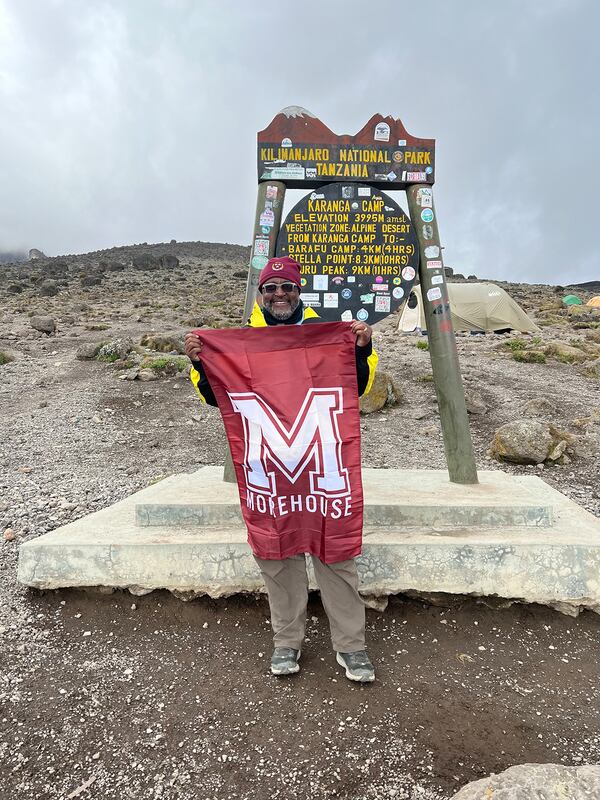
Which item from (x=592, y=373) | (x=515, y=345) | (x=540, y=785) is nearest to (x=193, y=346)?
(x=540, y=785)

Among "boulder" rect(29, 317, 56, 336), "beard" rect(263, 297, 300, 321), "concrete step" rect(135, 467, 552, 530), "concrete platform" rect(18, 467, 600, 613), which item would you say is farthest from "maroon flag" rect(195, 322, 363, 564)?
"boulder" rect(29, 317, 56, 336)

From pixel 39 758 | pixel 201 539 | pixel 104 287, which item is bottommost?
pixel 39 758

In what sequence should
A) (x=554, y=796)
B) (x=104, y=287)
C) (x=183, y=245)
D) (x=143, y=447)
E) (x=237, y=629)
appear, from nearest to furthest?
(x=554, y=796) < (x=237, y=629) < (x=143, y=447) < (x=104, y=287) < (x=183, y=245)

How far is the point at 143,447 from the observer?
8320 mm

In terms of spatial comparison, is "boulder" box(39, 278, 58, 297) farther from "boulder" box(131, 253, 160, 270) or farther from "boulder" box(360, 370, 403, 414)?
"boulder" box(360, 370, 403, 414)

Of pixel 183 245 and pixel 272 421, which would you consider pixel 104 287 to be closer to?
pixel 272 421

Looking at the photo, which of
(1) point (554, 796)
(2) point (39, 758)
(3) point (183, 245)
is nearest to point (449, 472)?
(1) point (554, 796)

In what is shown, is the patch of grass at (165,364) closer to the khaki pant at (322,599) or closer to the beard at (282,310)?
the beard at (282,310)

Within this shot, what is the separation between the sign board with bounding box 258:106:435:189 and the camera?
15.4ft

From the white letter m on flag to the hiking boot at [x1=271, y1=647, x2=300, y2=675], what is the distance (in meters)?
0.96

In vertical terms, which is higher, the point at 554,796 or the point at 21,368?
the point at 21,368

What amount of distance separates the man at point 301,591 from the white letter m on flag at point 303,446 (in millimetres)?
328

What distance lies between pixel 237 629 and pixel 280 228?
3.22m

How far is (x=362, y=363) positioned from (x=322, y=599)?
4.78 feet
